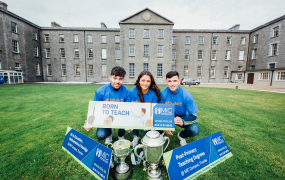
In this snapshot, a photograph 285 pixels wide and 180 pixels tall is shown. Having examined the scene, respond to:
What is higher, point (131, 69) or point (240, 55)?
point (240, 55)

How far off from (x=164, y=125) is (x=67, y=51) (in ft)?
96.4

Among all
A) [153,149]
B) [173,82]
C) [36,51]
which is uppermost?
[36,51]

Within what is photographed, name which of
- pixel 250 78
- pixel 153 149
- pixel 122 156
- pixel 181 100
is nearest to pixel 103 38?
pixel 181 100

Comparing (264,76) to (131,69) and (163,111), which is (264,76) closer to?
(131,69)

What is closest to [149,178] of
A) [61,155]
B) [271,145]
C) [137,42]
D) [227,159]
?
[227,159]

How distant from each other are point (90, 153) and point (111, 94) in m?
1.28

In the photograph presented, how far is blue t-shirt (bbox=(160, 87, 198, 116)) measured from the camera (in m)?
2.47

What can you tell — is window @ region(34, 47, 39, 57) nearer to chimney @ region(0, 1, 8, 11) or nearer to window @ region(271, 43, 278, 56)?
chimney @ region(0, 1, 8, 11)

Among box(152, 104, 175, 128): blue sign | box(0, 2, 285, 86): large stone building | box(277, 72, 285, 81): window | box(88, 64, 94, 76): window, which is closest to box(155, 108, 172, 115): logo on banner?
box(152, 104, 175, 128): blue sign

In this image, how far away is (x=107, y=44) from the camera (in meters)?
24.7

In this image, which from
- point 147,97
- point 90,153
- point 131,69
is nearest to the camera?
point 90,153

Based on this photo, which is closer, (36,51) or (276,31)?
(276,31)

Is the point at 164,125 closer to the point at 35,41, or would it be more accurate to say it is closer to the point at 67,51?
the point at 67,51

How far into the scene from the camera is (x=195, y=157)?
1783mm
